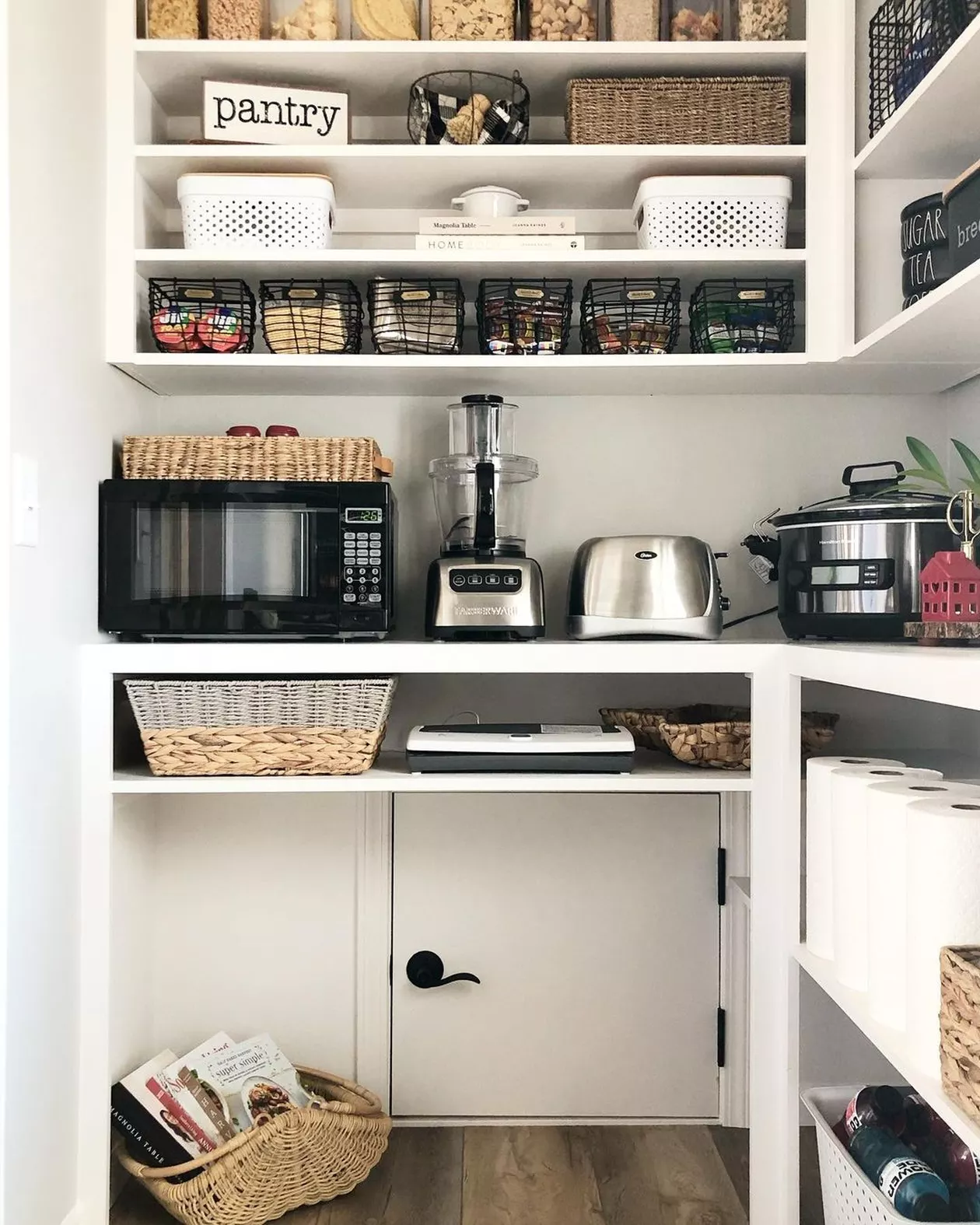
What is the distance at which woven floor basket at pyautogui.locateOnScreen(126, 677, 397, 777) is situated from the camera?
173cm

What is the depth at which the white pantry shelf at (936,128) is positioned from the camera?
1.37m

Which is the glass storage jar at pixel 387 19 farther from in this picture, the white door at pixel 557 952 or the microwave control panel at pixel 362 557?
the white door at pixel 557 952

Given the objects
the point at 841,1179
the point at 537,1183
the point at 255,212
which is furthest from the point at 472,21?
the point at 537,1183

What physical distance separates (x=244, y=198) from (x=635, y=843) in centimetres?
139

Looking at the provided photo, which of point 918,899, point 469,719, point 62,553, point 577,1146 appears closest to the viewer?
point 918,899

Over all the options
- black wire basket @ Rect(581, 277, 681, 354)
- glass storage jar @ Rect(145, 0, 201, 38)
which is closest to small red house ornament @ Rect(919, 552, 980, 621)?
black wire basket @ Rect(581, 277, 681, 354)

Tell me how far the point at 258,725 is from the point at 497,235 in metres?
0.94

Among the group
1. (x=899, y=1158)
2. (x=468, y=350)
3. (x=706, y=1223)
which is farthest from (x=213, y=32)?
(x=706, y=1223)

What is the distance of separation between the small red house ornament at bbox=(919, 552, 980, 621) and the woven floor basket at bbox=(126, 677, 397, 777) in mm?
851

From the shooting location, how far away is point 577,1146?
1964 millimetres

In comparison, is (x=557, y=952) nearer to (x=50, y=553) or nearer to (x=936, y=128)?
(x=50, y=553)

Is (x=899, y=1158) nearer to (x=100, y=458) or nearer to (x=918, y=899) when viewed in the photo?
(x=918, y=899)

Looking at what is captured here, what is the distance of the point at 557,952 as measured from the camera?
207 centimetres

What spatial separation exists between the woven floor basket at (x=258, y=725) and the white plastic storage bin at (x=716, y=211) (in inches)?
36.8
